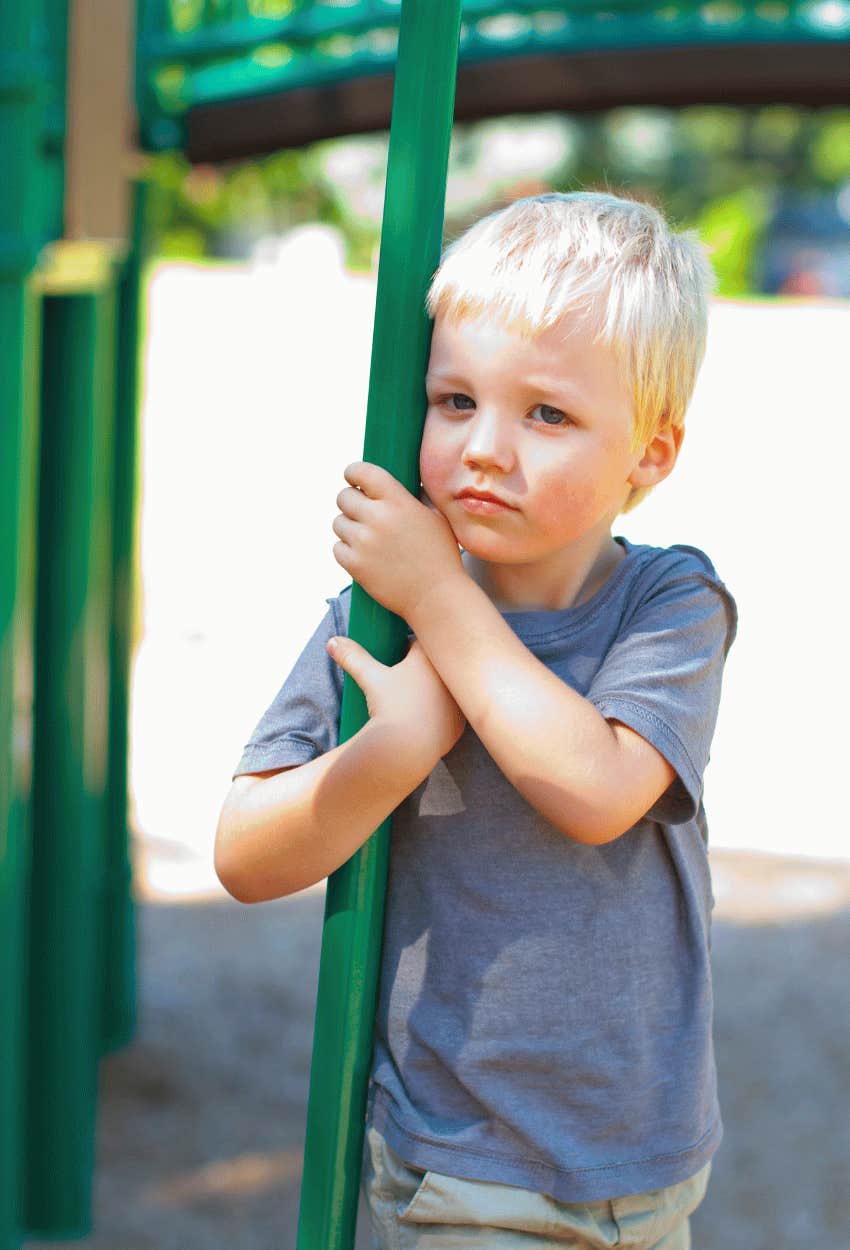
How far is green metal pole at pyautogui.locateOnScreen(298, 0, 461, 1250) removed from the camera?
1.46 m

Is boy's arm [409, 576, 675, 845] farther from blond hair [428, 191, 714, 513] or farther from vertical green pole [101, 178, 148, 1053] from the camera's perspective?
vertical green pole [101, 178, 148, 1053]

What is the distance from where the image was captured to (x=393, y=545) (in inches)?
59.0

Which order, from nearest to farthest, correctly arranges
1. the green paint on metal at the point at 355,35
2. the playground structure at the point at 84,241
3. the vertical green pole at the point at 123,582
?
the playground structure at the point at 84,241 < the green paint on metal at the point at 355,35 < the vertical green pole at the point at 123,582

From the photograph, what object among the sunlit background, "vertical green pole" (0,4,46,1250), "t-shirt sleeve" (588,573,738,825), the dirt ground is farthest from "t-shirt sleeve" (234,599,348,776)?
the dirt ground

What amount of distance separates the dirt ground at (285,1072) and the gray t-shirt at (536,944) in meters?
2.42

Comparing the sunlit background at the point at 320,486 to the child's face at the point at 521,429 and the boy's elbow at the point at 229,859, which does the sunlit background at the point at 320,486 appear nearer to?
the child's face at the point at 521,429

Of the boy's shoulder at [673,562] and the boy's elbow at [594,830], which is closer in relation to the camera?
the boy's elbow at [594,830]

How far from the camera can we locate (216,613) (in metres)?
10.1

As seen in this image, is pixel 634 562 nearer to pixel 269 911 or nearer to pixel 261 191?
pixel 269 911

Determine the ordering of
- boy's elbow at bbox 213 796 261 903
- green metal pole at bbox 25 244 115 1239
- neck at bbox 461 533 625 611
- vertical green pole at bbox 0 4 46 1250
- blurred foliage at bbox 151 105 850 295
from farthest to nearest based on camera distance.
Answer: blurred foliage at bbox 151 105 850 295, green metal pole at bbox 25 244 115 1239, vertical green pole at bbox 0 4 46 1250, neck at bbox 461 533 625 611, boy's elbow at bbox 213 796 261 903

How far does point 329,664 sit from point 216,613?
28.2 feet

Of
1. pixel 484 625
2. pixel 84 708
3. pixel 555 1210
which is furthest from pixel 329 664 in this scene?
pixel 84 708

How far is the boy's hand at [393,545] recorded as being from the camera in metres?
1.50

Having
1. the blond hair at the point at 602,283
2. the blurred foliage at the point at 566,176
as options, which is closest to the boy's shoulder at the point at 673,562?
the blond hair at the point at 602,283
